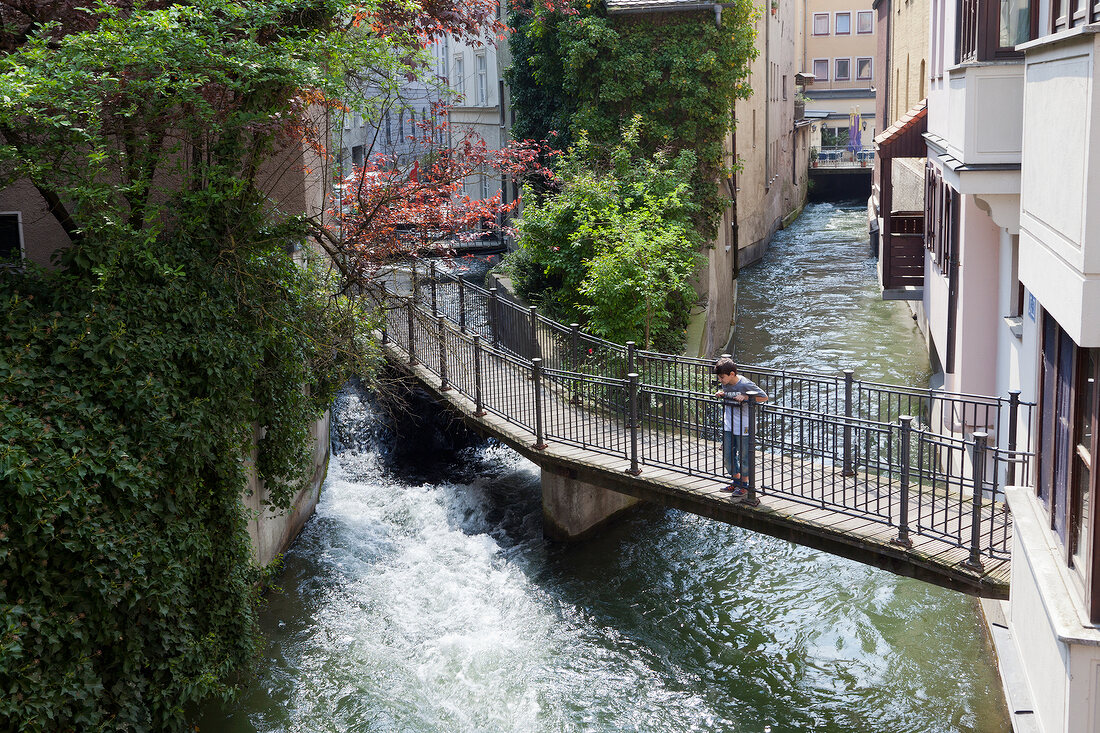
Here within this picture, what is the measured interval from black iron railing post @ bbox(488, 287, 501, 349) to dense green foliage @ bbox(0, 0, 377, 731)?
23.4 ft

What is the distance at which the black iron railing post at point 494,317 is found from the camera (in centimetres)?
1664

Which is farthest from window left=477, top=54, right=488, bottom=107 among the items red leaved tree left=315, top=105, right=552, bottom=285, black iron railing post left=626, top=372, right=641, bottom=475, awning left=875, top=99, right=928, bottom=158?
black iron railing post left=626, top=372, right=641, bottom=475

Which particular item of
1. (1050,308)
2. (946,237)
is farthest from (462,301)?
(1050,308)

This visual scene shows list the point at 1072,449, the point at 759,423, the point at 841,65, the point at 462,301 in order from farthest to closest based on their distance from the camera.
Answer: the point at 841,65, the point at 462,301, the point at 759,423, the point at 1072,449

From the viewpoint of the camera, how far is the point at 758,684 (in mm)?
9609

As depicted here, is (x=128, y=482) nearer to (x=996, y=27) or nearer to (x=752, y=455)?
→ (x=752, y=455)

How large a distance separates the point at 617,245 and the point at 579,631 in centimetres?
693

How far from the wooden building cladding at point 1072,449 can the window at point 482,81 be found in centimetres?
2620

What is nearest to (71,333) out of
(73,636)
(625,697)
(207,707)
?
(73,636)

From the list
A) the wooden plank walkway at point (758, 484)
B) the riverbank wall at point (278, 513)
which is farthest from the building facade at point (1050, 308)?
the riverbank wall at point (278, 513)

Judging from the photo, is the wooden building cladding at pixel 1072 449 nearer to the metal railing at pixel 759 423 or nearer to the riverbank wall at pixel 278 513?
the metal railing at pixel 759 423

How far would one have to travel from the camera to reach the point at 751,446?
9.66 m

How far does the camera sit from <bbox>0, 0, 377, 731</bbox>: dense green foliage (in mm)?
6332

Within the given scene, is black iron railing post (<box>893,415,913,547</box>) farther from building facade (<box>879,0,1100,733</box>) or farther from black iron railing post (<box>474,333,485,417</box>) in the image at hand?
black iron railing post (<box>474,333,485,417</box>)
